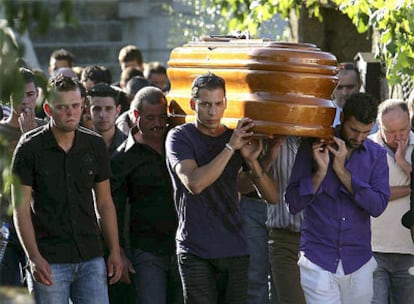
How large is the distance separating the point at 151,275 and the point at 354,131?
6.24 feet

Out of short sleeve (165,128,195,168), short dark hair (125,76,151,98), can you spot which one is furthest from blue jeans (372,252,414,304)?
short dark hair (125,76,151,98)

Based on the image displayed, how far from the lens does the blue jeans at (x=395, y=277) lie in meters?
8.50

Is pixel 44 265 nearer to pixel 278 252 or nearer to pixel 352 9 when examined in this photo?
pixel 278 252

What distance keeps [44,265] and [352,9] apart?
4.37 metres

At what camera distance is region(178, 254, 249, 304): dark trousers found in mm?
7285

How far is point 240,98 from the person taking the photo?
23.3ft

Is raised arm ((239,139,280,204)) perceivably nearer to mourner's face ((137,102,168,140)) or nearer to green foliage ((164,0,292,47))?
mourner's face ((137,102,168,140))

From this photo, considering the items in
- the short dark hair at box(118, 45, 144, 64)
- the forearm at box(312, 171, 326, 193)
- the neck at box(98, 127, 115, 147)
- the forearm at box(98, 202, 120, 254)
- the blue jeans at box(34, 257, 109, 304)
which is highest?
the short dark hair at box(118, 45, 144, 64)

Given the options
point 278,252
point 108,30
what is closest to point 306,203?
point 278,252

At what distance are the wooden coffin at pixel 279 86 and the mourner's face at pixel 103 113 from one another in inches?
80.3

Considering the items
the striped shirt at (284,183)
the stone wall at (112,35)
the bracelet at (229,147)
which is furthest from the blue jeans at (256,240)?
the stone wall at (112,35)

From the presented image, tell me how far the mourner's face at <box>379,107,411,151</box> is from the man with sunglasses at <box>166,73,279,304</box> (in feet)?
4.95

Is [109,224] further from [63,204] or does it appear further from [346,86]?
[346,86]

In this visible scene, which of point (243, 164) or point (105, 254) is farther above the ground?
point (243, 164)
